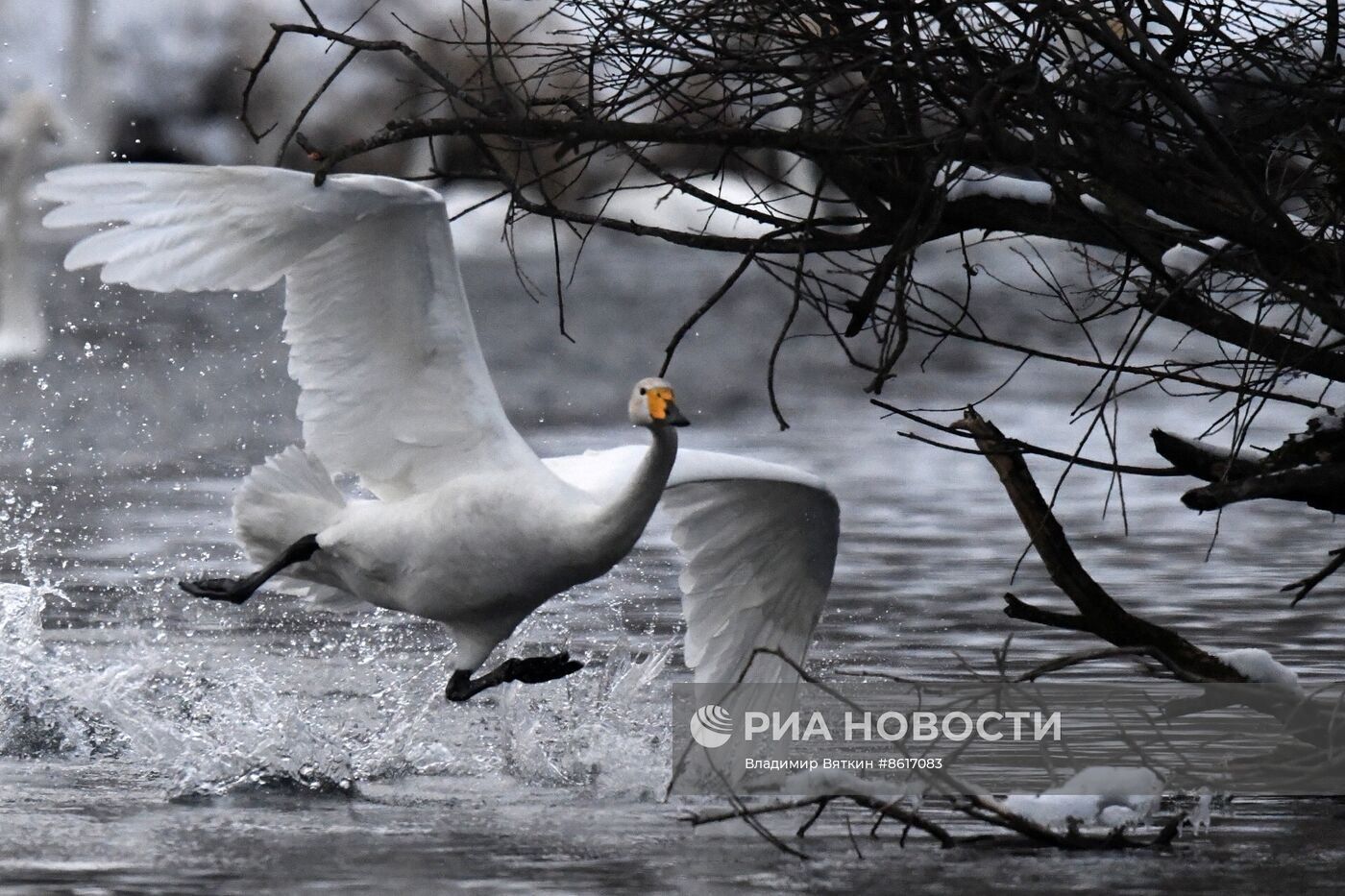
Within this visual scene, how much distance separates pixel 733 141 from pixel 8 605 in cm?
470

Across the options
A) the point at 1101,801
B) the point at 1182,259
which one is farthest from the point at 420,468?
the point at 1182,259

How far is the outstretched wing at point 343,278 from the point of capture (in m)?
6.90

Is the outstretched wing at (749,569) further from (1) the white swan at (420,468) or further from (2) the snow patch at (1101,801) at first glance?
(2) the snow patch at (1101,801)

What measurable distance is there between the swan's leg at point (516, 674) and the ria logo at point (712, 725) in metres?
0.55

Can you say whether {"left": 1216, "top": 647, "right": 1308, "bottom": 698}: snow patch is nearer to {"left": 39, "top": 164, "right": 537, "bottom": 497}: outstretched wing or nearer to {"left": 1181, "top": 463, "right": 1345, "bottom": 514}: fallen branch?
{"left": 1181, "top": 463, "right": 1345, "bottom": 514}: fallen branch

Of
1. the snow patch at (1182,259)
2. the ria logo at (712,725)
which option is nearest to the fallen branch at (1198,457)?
the snow patch at (1182,259)

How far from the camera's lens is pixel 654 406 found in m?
6.65

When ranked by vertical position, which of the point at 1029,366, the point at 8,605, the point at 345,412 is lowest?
the point at 8,605

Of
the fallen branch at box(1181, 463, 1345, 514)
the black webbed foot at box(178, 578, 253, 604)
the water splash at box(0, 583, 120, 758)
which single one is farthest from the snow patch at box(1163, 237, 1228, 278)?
the water splash at box(0, 583, 120, 758)

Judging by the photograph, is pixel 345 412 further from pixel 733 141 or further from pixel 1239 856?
pixel 1239 856

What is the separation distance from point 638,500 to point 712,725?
1.54 m

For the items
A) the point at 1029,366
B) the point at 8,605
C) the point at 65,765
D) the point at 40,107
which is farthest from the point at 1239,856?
the point at 1029,366

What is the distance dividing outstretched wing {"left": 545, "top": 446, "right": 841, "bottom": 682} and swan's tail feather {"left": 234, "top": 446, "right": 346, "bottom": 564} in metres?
0.84

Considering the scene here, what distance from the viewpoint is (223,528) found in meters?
12.6
